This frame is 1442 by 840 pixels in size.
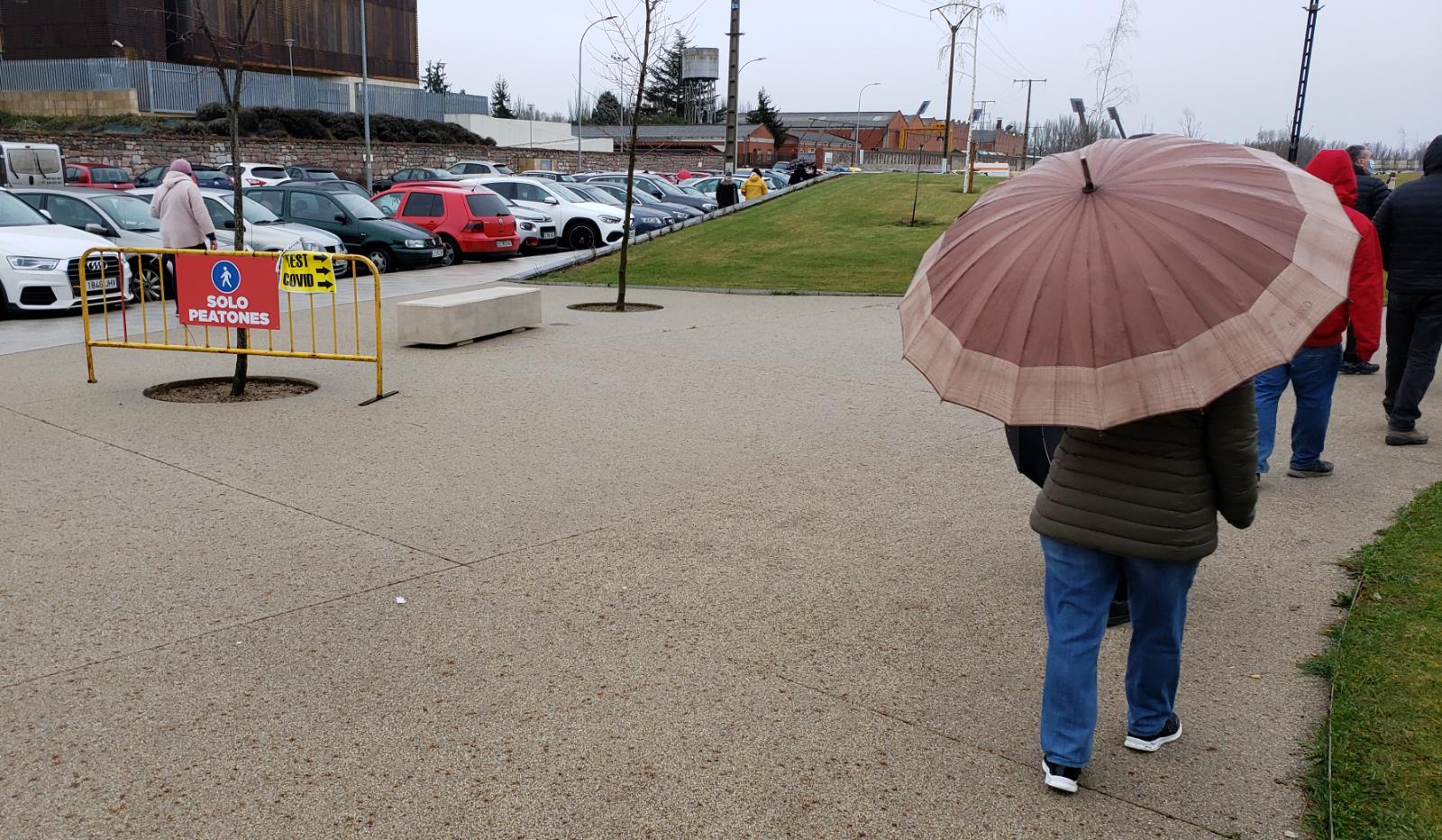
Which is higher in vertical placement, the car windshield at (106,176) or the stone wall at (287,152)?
the stone wall at (287,152)

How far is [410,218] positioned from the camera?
2273 centimetres

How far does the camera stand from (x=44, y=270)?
44.7 feet

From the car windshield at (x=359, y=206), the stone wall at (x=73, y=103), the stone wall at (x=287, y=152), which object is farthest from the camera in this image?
the stone wall at (x=73, y=103)

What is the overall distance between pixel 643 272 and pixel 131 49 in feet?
151

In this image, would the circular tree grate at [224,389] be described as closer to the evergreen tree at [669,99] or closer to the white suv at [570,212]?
the white suv at [570,212]

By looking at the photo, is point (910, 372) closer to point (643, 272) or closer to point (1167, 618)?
point (1167, 618)

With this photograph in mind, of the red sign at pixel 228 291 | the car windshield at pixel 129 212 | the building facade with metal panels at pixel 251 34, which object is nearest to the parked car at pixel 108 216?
the car windshield at pixel 129 212

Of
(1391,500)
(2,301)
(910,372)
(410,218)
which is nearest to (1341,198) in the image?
(1391,500)

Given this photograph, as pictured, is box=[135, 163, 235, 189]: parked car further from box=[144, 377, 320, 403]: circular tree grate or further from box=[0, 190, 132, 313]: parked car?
box=[144, 377, 320, 403]: circular tree grate

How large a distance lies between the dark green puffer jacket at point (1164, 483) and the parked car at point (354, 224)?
18692 millimetres

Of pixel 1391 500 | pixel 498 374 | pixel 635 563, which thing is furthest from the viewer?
pixel 498 374

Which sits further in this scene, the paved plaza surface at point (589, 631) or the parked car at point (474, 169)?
the parked car at point (474, 169)

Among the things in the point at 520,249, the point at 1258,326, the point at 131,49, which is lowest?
the point at 520,249

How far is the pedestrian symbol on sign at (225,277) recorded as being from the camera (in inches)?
356
